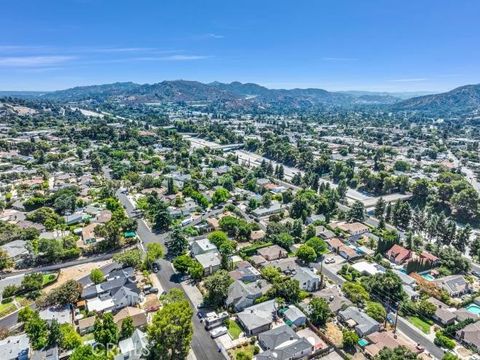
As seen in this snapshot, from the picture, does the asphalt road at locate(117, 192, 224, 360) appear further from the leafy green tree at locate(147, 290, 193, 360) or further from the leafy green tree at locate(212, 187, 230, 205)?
the leafy green tree at locate(212, 187, 230, 205)

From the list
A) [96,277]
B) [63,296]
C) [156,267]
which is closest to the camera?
[63,296]

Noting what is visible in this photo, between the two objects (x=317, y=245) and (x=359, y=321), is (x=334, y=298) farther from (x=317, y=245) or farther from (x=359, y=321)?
(x=317, y=245)

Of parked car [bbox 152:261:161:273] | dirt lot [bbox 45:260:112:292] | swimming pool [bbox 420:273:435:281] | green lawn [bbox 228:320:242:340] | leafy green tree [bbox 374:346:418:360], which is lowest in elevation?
swimming pool [bbox 420:273:435:281]

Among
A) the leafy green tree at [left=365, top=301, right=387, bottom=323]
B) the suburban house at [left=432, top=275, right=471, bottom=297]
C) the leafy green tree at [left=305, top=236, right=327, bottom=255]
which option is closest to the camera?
the leafy green tree at [left=365, top=301, right=387, bottom=323]

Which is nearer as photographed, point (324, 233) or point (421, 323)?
point (421, 323)

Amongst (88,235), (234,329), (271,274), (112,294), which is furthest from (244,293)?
(88,235)

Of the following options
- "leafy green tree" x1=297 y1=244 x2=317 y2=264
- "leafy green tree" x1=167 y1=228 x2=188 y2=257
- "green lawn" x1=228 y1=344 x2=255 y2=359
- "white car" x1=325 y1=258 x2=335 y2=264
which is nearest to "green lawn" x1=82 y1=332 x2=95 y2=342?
"green lawn" x1=228 y1=344 x2=255 y2=359

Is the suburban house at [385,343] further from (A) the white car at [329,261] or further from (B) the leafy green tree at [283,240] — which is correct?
(B) the leafy green tree at [283,240]
